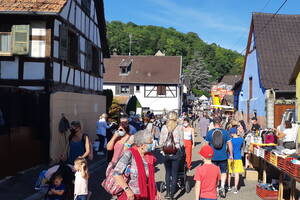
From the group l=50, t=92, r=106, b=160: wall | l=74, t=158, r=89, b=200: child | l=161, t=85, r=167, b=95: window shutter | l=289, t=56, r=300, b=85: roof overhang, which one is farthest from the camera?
l=161, t=85, r=167, b=95: window shutter

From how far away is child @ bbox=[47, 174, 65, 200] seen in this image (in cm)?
598

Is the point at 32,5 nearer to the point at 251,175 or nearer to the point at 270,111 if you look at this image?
the point at 251,175

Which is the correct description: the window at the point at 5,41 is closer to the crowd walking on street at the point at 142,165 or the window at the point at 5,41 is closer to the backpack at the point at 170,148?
the crowd walking on street at the point at 142,165

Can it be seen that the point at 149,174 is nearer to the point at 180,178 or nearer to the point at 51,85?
the point at 180,178

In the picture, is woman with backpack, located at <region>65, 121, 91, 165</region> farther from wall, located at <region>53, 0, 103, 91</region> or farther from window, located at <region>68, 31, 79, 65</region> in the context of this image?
window, located at <region>68, 31, 79, 65</region>

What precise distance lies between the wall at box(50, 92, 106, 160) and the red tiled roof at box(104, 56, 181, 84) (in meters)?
29.2

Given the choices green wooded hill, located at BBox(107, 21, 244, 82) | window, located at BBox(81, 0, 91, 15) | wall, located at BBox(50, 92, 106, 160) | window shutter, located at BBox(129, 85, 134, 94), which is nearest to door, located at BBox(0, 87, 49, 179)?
wall, located at BBox(50, 92, 106, 160)

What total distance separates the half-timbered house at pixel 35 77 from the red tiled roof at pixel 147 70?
34.9 metres

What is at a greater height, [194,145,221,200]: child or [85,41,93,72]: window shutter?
[85,41,93,72]: window shutter

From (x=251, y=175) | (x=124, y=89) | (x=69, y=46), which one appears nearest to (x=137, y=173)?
(x=251, y=175)

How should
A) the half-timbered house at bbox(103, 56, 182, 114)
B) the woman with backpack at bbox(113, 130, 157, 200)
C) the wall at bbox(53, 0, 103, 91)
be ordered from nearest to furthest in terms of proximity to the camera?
1. the woman with backpack at bbox(113, 130, 157, 200)
2. the wall at bbox(53, 0, 103, 91)
3. the half-timbered house at bbox(103, 56, 182, 114)

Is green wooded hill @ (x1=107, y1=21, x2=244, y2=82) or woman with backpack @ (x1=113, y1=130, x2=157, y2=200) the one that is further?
green wooded hill @ (x1=107, y1=21, x2=244, y2=82)

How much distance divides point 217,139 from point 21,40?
24.6 ft

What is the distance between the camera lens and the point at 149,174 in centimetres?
479
